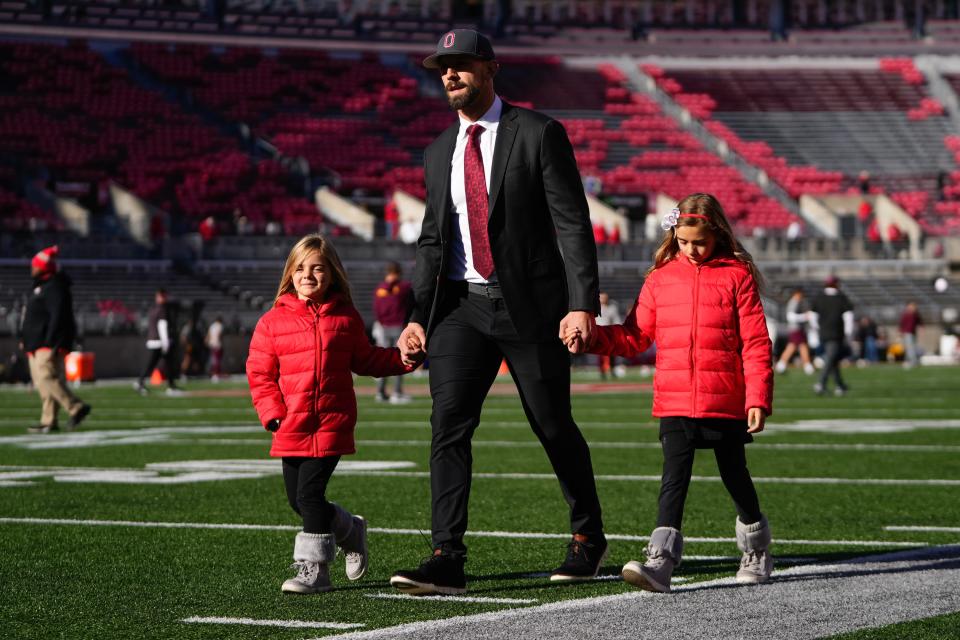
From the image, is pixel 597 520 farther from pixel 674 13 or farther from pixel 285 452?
pixel 674 13

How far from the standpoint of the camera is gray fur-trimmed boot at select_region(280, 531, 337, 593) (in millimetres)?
6117

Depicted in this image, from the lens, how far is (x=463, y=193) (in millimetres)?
6418

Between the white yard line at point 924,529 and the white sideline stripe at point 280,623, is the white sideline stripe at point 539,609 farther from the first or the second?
the white yard line at point 924,529

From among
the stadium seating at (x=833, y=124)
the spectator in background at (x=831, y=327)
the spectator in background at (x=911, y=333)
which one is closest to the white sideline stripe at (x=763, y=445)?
the spectator in background at (x=831, y=327)

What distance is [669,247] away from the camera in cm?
661

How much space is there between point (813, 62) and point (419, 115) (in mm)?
16014

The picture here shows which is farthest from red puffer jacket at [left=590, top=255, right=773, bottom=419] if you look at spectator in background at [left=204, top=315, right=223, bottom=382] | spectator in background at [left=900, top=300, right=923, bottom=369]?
spectator in background at [left=900, top=300, right=923, bottom=369]

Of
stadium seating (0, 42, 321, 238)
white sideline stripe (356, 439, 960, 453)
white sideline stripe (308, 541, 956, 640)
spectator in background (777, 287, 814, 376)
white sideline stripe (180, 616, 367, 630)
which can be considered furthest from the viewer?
stadium seating (0, 42, 321, 238)

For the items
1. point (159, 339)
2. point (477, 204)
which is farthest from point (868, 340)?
point (477, 204)

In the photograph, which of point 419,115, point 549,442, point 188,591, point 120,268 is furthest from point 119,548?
point 419,115

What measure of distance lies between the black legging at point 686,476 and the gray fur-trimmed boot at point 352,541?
44.1 inches

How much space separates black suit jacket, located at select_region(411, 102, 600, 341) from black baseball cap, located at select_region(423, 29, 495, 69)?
0.84 feet

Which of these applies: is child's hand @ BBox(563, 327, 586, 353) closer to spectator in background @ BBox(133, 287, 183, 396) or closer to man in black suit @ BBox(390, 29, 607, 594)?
man in black suit @ BBox(390, 29, 607, 594)

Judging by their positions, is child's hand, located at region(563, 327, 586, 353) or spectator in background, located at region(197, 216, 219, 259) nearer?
child's hand, located at region(563, 327, 586, 353)
